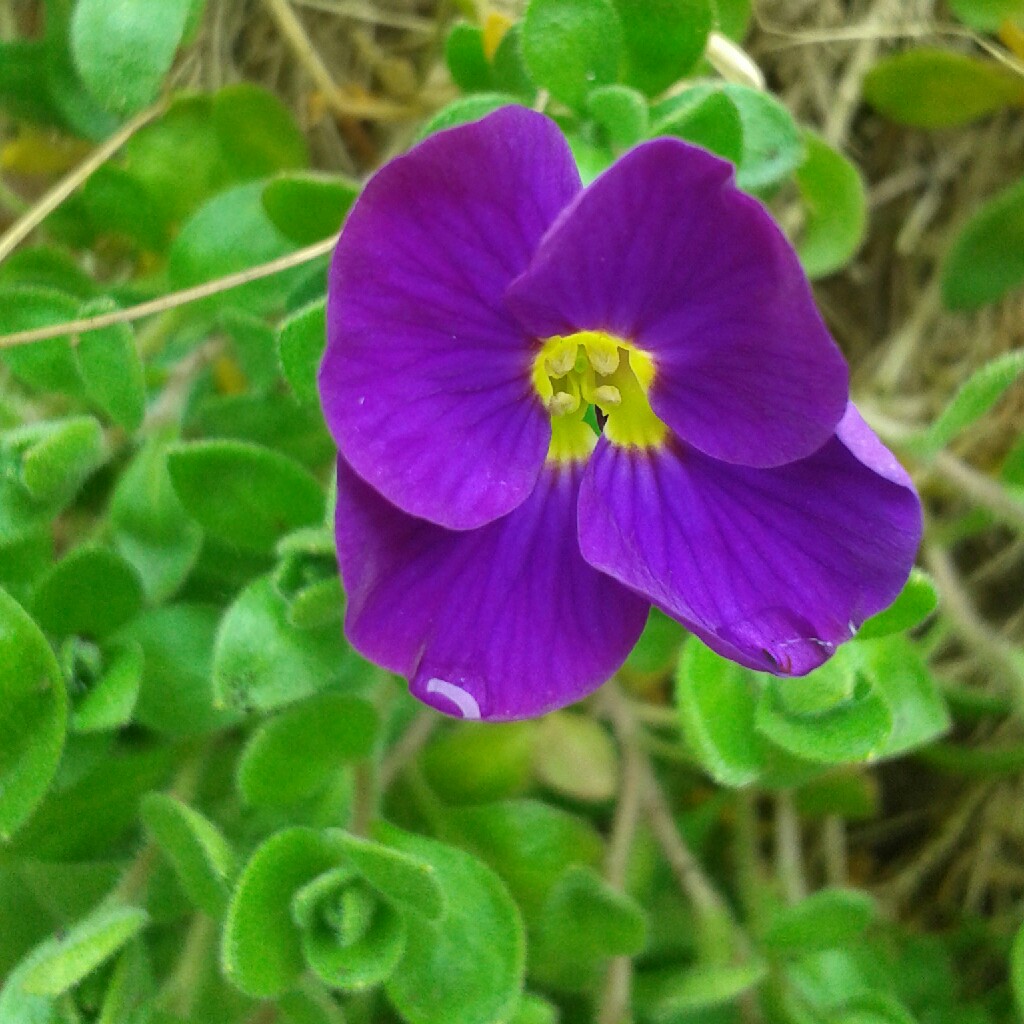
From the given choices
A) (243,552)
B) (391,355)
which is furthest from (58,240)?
Answer: (391,355)

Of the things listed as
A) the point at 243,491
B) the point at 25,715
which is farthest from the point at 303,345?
the point at 25,715

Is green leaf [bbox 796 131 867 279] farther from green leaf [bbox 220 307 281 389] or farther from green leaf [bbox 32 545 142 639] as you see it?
green leaf [bbox 32 545 142 639]

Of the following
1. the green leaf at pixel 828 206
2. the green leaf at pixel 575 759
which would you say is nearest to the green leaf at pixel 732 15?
the green leaf at pixel 828 206

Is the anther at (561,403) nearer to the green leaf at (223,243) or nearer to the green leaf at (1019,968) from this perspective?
the green leaf at (223,243)

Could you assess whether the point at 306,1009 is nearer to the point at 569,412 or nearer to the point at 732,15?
the point at 569,412

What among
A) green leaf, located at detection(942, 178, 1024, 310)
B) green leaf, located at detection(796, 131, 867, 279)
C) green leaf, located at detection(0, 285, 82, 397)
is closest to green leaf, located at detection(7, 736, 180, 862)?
green leaf, located at detection(0, 285, 82, 397)

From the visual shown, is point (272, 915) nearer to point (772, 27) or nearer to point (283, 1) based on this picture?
point (283, 1)
